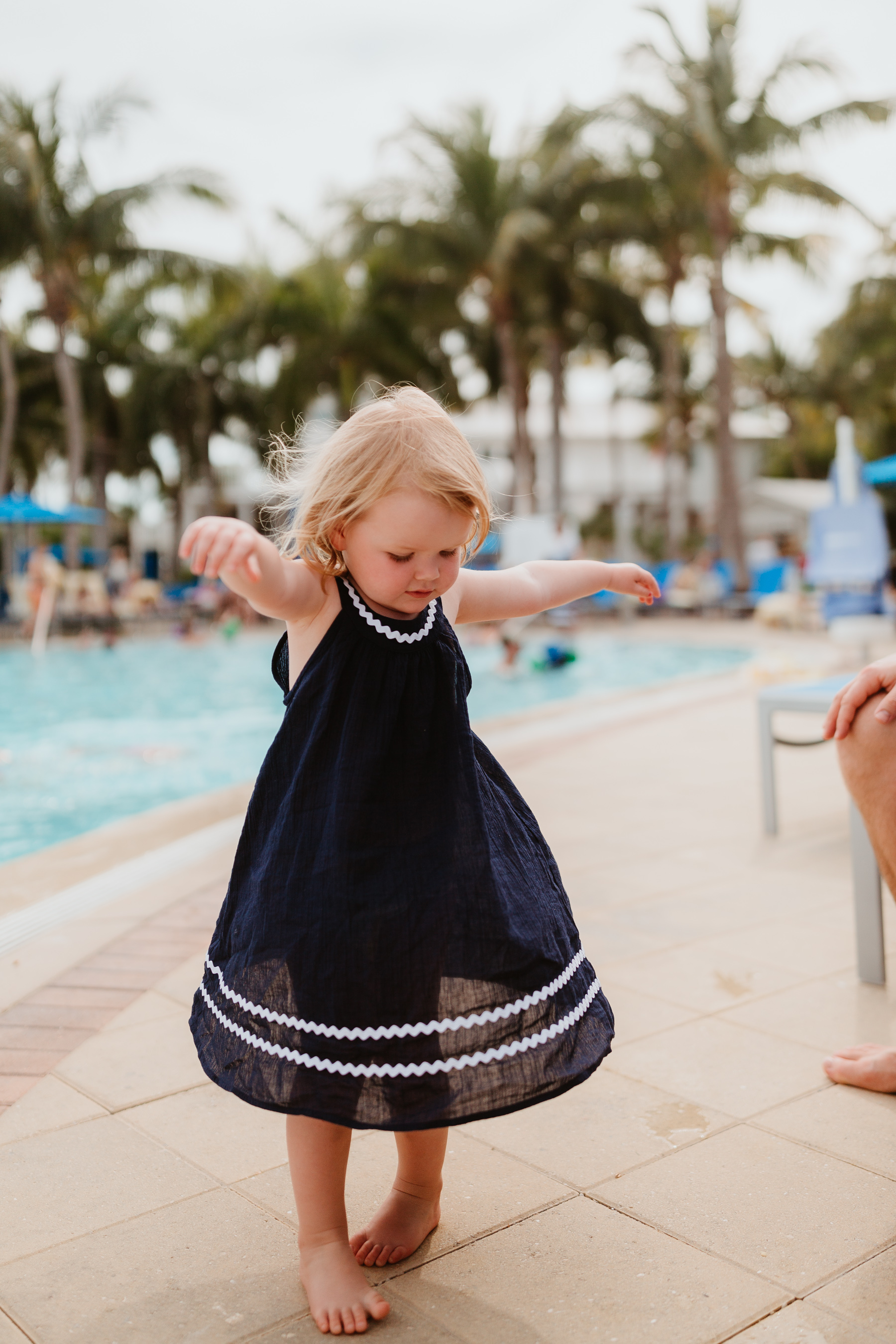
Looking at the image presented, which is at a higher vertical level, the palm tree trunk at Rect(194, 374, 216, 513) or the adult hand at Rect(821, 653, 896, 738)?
the palm tree trunk at Rect(194, 374, 216, 513)

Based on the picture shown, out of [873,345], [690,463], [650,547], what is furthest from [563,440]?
[873,345]

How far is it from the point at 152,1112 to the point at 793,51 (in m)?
24.2

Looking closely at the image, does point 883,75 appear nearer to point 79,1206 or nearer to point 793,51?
point 793,51

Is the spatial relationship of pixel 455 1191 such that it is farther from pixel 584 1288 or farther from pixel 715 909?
pixel 715 909

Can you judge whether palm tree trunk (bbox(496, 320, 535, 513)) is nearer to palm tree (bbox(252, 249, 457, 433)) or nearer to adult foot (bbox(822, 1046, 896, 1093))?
palm tree (bbox(252, 249, 457, 433))

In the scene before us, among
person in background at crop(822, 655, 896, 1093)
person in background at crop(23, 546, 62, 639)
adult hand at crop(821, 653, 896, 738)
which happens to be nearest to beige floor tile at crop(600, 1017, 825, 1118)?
person in background at crop(822, 655, 896, 1093)

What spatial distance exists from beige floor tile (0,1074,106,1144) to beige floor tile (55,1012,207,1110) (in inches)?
1.2

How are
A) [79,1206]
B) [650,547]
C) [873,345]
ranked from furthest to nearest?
[650,547] < [873,345] < [79,1206]

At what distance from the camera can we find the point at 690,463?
1622 inches

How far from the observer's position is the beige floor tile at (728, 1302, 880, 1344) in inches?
61.2

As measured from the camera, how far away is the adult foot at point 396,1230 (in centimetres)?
179

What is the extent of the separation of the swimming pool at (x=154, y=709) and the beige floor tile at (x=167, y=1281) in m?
4.38

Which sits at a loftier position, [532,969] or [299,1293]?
[532,969]

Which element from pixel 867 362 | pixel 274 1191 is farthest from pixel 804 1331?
pixel 867 362
